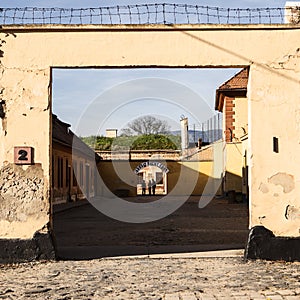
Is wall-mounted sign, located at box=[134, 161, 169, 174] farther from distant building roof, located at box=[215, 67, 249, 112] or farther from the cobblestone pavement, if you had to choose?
the cobblestone pavement

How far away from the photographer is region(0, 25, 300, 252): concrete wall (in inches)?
378

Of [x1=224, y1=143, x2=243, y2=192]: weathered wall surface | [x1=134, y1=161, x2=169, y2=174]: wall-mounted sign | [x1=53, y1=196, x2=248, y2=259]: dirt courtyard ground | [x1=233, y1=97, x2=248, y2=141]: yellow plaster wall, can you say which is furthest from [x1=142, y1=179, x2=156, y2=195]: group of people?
[x1=53, y1=196, x2=248, y2=259]: dirt courtyard ground

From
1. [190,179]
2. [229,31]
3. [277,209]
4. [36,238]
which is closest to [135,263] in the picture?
[36,238]

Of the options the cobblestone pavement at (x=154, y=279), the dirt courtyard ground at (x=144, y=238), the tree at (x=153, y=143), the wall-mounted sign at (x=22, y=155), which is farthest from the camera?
the tree at (x=153, y=143)

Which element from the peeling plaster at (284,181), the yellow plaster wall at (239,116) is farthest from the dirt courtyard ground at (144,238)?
the yellow plaster wall at (239,116)

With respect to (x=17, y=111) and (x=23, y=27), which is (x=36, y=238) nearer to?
(x=17, y=111)

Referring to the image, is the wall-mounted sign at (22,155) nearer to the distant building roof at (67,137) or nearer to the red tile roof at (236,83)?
the distant building roof at (67,137)

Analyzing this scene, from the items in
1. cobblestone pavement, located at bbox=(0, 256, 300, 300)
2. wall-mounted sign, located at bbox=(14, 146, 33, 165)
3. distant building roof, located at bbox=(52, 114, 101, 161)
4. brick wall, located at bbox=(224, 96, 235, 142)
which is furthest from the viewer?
brick wall, located at bbox=(224, 96, 235, 142)

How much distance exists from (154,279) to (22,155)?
3.03m

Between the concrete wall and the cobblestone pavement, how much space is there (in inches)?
47.6

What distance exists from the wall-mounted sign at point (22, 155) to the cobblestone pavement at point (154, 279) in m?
1.61

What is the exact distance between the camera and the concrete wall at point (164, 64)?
9.60 m

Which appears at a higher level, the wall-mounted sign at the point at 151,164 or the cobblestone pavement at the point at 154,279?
the wall-mounted sign at the point at 151,164

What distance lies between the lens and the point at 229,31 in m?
9.66
